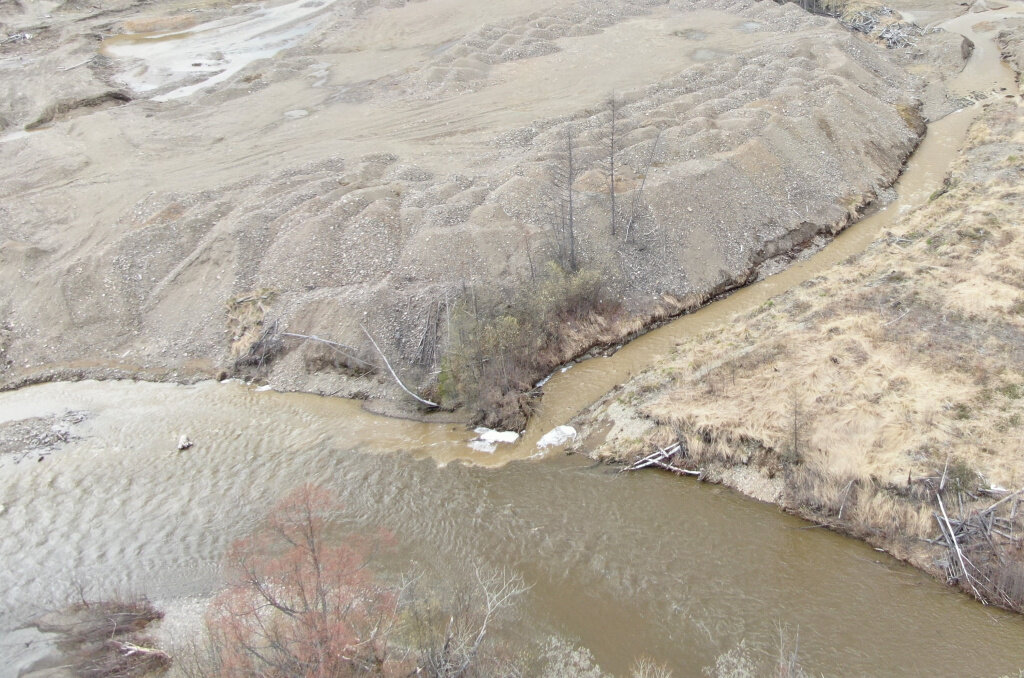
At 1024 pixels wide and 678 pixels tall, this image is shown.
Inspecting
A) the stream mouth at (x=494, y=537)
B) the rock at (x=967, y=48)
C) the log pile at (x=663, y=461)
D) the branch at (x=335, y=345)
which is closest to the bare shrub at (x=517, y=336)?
the stream mouth at (x=494, y=537)

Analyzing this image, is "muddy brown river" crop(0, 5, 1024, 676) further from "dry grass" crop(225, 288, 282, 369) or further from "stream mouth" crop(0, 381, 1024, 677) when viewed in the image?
"dry grass" crop(225, 288, 282, 369)

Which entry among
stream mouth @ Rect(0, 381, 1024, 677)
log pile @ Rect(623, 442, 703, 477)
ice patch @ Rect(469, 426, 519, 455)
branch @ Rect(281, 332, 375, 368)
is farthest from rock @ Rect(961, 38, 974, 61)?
branch @ Rect(281, 332, 375, 368)

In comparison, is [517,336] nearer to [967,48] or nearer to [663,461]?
[663,461]

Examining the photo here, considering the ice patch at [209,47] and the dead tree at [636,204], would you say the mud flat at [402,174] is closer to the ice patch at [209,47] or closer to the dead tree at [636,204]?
the dead tree at [636,204]

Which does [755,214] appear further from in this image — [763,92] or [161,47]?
[161,47]

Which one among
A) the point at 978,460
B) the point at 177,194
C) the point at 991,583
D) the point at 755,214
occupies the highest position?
the point at 177,194

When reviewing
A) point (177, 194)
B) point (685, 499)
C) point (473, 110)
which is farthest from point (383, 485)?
point (473, 110)
